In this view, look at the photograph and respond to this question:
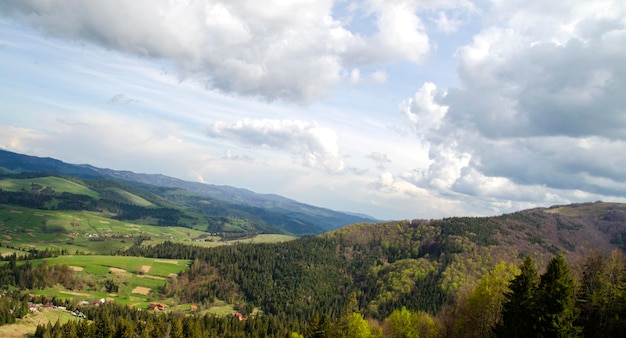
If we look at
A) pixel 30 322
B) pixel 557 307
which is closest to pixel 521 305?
pixel 557 307

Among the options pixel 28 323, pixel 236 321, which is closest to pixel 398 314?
pixel 236 321

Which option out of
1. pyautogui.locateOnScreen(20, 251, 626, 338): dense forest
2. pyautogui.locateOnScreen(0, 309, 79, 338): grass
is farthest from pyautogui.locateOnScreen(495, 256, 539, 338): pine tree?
pyautogui.locateOnScreen(0, 309, 79, 338): grass

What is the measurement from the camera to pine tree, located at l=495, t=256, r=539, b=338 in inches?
1971

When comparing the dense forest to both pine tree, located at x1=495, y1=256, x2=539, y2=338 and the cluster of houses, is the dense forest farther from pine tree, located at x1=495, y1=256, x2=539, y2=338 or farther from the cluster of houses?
Answer: the cluster of houses

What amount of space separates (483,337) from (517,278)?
19.5 m

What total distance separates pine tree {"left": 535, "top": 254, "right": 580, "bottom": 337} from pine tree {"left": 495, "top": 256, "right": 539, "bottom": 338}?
2.01 meters

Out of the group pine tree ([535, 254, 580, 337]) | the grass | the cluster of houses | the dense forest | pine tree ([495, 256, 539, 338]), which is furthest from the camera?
the cluster of houses

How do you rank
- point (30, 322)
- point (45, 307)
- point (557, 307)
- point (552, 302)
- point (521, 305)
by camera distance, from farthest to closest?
1. point (45, 307)
2. point (30, 322)
3. point (521, 305)
4. point (552, 302)
5. point (557, 307)

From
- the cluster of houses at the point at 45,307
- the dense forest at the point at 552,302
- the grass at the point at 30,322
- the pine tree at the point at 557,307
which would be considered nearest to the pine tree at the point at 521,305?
the dense forest at the point at 552,302

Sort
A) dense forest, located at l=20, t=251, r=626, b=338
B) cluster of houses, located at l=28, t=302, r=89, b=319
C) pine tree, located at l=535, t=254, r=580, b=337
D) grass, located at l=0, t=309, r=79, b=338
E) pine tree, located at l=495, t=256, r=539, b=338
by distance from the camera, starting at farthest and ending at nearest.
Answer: cluster of houses, located at l=28, t=302, r=89, b=319, grass, located at l=0, t=309, r=79, b=338, pine tree, located at l=495, t=256, r=539, b=338, dense forest, located at l=20, t=251, r=626, b=338, pine tree, located at l=535, t=254, r=580, b=337

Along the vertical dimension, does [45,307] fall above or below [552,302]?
below

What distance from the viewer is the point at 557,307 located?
46.6 metres

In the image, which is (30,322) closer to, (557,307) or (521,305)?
(521,305)

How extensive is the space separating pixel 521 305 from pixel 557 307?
653 cm
